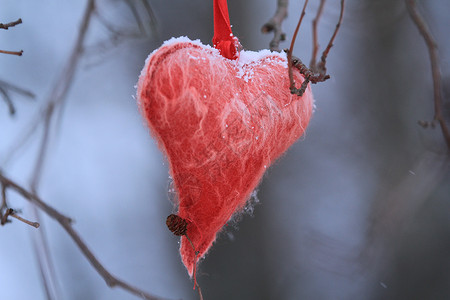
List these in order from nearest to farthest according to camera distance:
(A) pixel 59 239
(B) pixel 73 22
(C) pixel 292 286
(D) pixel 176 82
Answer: (D) pixel 176 82 → (B) pixel 73 22 → (A) pixel 59 239 → (C) pixel 292 286

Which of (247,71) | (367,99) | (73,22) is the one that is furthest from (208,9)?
(247,71)

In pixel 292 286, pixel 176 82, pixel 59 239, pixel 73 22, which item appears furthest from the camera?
pixel 292 286

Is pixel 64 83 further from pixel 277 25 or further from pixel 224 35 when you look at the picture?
pixel 277 25

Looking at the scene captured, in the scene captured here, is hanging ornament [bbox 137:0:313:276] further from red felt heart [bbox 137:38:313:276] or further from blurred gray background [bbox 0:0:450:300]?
blurred gray background [bbox 0:0:450:300]

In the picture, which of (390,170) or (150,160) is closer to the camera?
(150,160)

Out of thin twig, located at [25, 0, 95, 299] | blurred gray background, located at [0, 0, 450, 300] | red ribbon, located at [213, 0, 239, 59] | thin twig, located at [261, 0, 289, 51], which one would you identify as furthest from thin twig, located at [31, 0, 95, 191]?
blurred gray background, located at [0, 0, 450, 300]

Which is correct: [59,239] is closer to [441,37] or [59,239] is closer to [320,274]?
[320,274]

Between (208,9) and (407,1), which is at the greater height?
(208,9)
